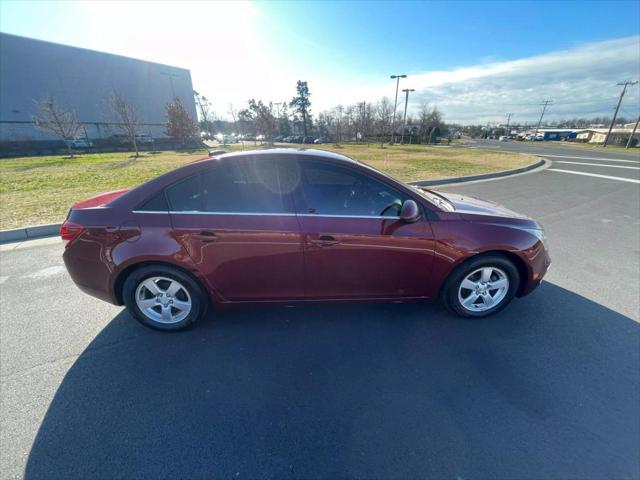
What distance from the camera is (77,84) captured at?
44250 millimetres

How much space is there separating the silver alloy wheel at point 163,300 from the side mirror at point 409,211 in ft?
6.86

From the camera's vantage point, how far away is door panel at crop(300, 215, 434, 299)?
95.0 inches

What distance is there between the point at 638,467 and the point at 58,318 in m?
4.74

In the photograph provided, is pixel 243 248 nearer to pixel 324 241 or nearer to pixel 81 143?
pixel 324 241

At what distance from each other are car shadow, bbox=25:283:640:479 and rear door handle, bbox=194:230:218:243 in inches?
36.8

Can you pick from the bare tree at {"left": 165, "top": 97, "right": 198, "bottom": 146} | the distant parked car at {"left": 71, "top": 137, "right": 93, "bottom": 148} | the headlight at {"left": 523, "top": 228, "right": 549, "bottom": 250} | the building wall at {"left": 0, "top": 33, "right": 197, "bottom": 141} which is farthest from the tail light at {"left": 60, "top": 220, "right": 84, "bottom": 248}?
the building wall at {"left": 0, "top": 33, "right": 197, "bottom": 141}

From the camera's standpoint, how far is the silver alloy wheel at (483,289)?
271 centimetres

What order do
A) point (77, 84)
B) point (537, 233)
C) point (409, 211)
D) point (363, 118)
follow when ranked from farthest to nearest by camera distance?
point (363, 118) < point (77, 84) < point (537, 233) < point (409, 211)

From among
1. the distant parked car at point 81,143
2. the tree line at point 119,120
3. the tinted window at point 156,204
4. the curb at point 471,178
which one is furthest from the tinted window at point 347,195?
the distant parked car at point 81,143

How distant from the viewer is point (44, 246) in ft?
15.4

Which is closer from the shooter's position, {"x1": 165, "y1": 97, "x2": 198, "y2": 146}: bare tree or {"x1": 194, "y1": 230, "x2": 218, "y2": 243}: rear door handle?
{"x1": 194, "y1": 230, "x2": 218, "y2": 243}: rear door handle

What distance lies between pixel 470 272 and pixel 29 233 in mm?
7315

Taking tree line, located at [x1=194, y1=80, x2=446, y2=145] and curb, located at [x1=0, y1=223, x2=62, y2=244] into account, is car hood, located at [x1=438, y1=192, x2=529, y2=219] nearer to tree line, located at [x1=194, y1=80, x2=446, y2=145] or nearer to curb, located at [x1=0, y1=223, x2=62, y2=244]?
curb, located at [x1=0, y1=223, x2=62, y2=244]

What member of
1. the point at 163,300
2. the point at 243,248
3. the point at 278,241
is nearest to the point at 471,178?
the point at 278,241
